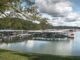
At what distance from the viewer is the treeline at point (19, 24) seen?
5344mm

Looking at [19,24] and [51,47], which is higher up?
[19,24]

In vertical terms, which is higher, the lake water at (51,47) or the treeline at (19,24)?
the treeline at (19,24)

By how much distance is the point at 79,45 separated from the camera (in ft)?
17.9

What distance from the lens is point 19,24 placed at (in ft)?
17.9

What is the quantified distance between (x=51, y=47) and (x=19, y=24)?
1.25m

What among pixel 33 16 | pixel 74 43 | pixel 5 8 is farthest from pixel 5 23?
pixel 74 43

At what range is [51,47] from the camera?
5.62 metres

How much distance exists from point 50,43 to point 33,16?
1053mm

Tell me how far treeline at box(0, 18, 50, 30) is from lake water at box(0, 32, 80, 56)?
485 millimetres

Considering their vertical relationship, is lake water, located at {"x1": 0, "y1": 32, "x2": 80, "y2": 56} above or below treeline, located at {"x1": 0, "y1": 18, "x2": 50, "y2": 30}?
below

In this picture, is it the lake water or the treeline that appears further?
the lake water

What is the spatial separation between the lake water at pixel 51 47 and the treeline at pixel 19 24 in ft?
1.59

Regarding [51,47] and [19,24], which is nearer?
Result: [19,24]

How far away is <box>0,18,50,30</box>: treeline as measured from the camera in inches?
210
